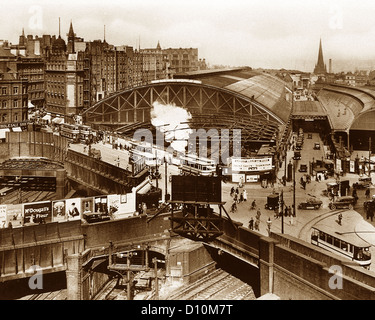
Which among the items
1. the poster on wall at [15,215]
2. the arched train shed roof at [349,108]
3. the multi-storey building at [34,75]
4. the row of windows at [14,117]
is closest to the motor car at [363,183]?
the arched train shed roof at [349,108]

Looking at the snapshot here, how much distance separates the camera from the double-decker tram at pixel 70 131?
7486 centimetres

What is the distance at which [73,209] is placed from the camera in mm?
40375

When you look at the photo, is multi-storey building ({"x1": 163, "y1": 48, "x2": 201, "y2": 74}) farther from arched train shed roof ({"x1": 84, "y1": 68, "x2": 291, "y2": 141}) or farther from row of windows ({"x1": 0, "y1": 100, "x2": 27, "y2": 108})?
row of windows ({"x1": 0, "y1": 100, "x2": 27, "y2": 108})

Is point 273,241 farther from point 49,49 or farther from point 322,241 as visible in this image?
point 49,49

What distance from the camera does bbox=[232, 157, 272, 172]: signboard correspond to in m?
53.8

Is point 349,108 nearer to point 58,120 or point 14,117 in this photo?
point 58,120

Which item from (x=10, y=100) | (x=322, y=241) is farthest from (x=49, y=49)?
(x=322, y=241)

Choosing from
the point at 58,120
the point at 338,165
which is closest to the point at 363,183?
the point at 338,165

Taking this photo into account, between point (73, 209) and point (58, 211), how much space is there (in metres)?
1.25

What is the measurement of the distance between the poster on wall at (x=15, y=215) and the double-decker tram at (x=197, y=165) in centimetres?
1991

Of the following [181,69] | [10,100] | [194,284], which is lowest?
[194,284]

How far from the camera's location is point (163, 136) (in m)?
73.1

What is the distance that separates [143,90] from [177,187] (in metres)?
46.6
